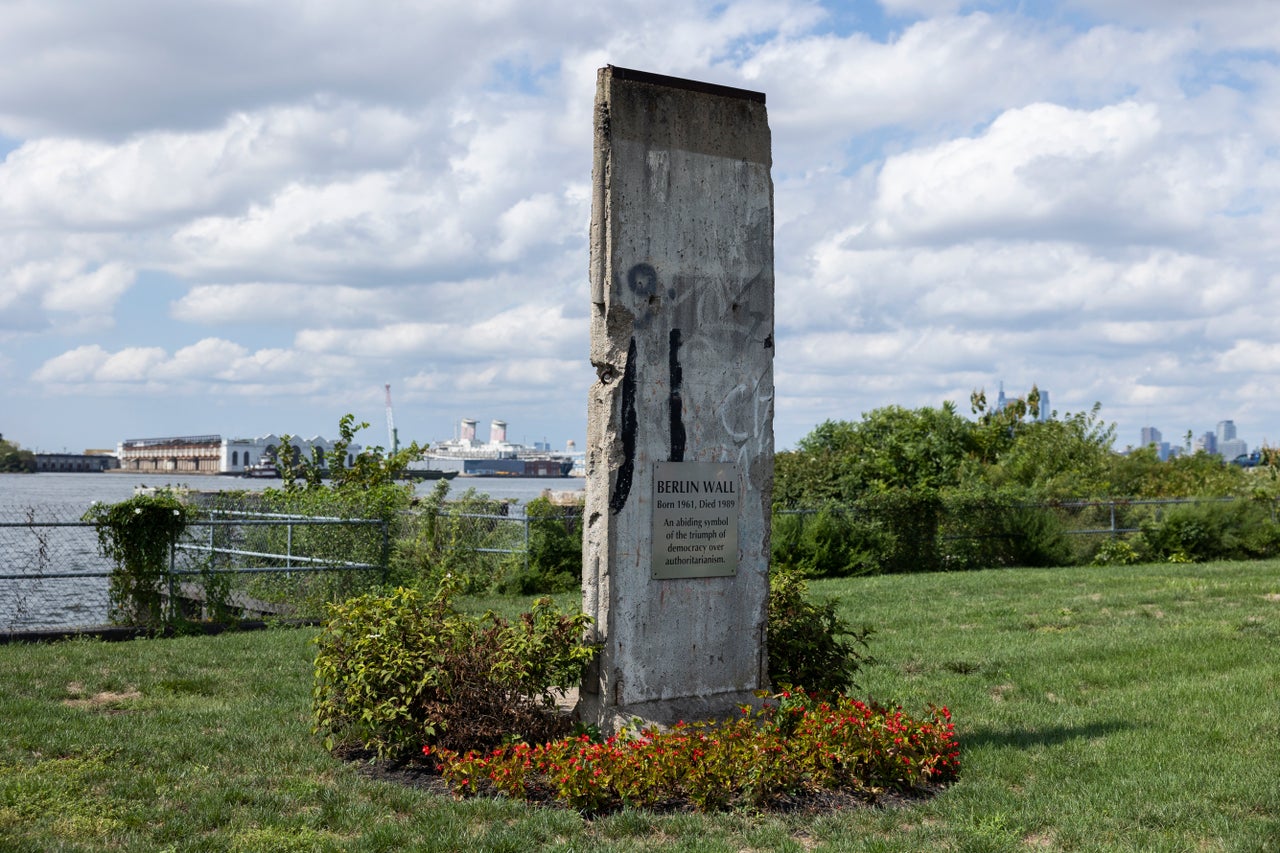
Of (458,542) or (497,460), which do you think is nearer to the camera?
(458,542)

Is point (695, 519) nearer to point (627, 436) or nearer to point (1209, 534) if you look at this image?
point (627, 436)

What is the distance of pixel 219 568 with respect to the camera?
643 inches

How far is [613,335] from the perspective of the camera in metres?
7.82

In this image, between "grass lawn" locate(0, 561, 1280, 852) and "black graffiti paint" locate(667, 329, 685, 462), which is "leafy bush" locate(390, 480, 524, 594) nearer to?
"grass lawn" locate(0, 561, 1280, 852)

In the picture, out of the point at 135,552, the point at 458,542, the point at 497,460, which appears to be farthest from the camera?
the point at 497,460

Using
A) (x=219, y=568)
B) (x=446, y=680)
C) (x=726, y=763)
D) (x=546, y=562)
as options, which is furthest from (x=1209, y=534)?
(x=446, y=680)

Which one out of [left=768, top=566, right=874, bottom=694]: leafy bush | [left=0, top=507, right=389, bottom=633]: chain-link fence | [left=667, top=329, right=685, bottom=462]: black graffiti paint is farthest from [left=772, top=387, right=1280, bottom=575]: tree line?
[left=667, top=329, right=685, bottom=462]: black graffiti paint

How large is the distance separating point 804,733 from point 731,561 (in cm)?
131

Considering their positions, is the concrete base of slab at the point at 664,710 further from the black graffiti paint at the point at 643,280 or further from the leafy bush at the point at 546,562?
the leafy bush at the point at 546,562

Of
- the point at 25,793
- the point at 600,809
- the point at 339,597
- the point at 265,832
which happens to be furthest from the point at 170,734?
the point at 339,597

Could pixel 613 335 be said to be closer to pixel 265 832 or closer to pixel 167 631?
pixel 265 832

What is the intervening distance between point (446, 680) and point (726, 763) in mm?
2035

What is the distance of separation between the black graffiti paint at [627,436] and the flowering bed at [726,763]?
151 centimetres

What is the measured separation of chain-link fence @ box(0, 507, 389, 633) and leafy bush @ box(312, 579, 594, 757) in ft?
24.6
